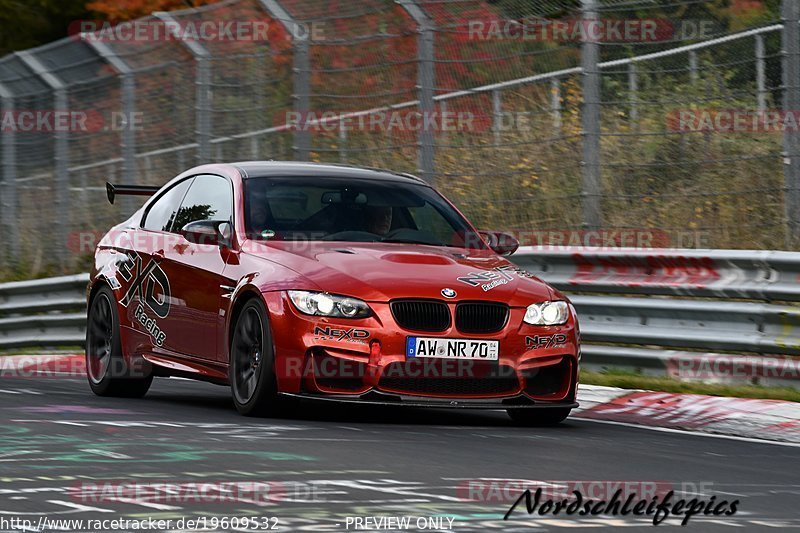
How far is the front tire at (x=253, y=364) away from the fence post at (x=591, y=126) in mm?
4079

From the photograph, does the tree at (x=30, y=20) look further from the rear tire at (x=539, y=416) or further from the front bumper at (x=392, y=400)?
the front bumper at (x=392, y=400)

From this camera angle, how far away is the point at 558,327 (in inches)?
394

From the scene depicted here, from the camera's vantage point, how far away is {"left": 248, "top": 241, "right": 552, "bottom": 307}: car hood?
961 centimetres

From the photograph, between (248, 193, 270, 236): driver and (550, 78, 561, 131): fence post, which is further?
(550, 78, 561, 131): fence post

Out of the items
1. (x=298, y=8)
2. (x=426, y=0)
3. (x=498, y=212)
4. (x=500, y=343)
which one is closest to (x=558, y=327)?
(x=500, y=343)

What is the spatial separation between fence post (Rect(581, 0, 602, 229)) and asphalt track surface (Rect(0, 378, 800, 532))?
2.83 meters

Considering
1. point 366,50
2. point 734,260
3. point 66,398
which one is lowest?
point 66,398

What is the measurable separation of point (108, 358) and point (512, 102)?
4113 mm

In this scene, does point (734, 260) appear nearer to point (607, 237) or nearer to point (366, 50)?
point (607, 237)

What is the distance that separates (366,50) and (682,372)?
16.8 feet

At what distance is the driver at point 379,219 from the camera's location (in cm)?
1079

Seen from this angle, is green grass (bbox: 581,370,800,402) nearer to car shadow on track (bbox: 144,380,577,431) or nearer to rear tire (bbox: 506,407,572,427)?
car shadow on track (bbox: 144,380,577,431)

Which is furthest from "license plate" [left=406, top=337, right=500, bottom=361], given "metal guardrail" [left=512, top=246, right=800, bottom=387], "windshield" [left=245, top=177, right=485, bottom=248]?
"metal guardrail" [left=512, top=246, right=800, bottom=387]

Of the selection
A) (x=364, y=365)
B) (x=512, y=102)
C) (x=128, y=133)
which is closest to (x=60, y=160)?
(x=128, y=133)
